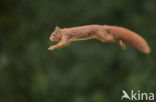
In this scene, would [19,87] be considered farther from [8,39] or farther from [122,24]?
[122,24]

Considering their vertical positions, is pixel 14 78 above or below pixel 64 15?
below

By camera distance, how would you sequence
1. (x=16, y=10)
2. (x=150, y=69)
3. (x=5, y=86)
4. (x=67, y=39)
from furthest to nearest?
(x=16, y=10) → (x=5, y=86) → (x=150, y=69) → (x=67, y=39)

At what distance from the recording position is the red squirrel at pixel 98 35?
118 centimetres

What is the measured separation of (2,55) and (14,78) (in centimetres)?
41

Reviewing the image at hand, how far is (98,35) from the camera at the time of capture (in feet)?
3.99

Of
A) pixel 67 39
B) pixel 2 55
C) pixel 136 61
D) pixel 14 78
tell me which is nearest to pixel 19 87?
pixel 14 78

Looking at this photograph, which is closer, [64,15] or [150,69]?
[150,69]

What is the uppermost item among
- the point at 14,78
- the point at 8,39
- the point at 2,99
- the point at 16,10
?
the point at 16,10

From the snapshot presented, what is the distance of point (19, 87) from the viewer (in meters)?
4.68

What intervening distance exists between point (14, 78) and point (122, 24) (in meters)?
1.40

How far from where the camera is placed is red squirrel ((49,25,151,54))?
1.18 m

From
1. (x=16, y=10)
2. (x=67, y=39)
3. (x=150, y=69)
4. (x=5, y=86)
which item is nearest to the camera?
(x=67, y=39)

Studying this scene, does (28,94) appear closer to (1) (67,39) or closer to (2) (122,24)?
(2) (122,24)

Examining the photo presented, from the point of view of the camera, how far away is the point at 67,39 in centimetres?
120
